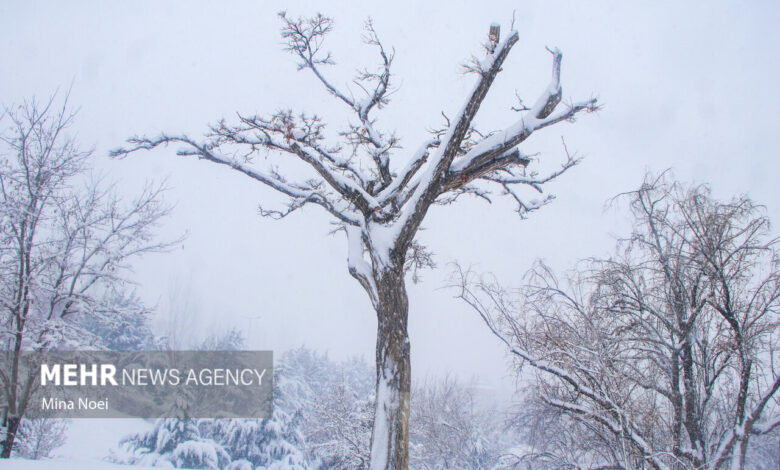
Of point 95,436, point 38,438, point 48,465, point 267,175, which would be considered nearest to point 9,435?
point 48,465

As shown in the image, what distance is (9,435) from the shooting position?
8945 mm

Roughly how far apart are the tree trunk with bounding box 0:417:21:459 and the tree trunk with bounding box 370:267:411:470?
9.18 meters

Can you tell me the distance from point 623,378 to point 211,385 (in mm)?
22087

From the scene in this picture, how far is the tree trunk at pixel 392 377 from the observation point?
4371mm

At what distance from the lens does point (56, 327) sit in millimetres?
9547

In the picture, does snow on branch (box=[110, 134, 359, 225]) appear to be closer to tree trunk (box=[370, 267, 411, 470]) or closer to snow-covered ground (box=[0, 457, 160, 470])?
tree trunk (box=[370, 267, 411, 470])

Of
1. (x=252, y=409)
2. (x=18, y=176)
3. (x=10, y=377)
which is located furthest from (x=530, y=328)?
(x=252, y=409)

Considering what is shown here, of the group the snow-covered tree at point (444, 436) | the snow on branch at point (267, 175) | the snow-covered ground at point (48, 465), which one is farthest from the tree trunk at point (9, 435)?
the snow-covered tree at point (444, 436)

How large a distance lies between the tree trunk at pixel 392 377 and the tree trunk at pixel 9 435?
30.1ft

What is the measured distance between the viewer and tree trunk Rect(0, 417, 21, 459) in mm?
8781

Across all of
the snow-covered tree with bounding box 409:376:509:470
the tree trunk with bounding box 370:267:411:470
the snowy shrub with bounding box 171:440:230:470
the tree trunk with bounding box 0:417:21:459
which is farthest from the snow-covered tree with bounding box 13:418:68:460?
the tree trunk with bounding box 370:267:411:470

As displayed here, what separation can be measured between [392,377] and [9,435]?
9.61 m

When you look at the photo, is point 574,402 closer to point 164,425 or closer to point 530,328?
point 530,328

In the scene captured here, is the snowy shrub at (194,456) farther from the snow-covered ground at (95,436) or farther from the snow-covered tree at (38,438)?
the snow-covered tree at (38,438)
